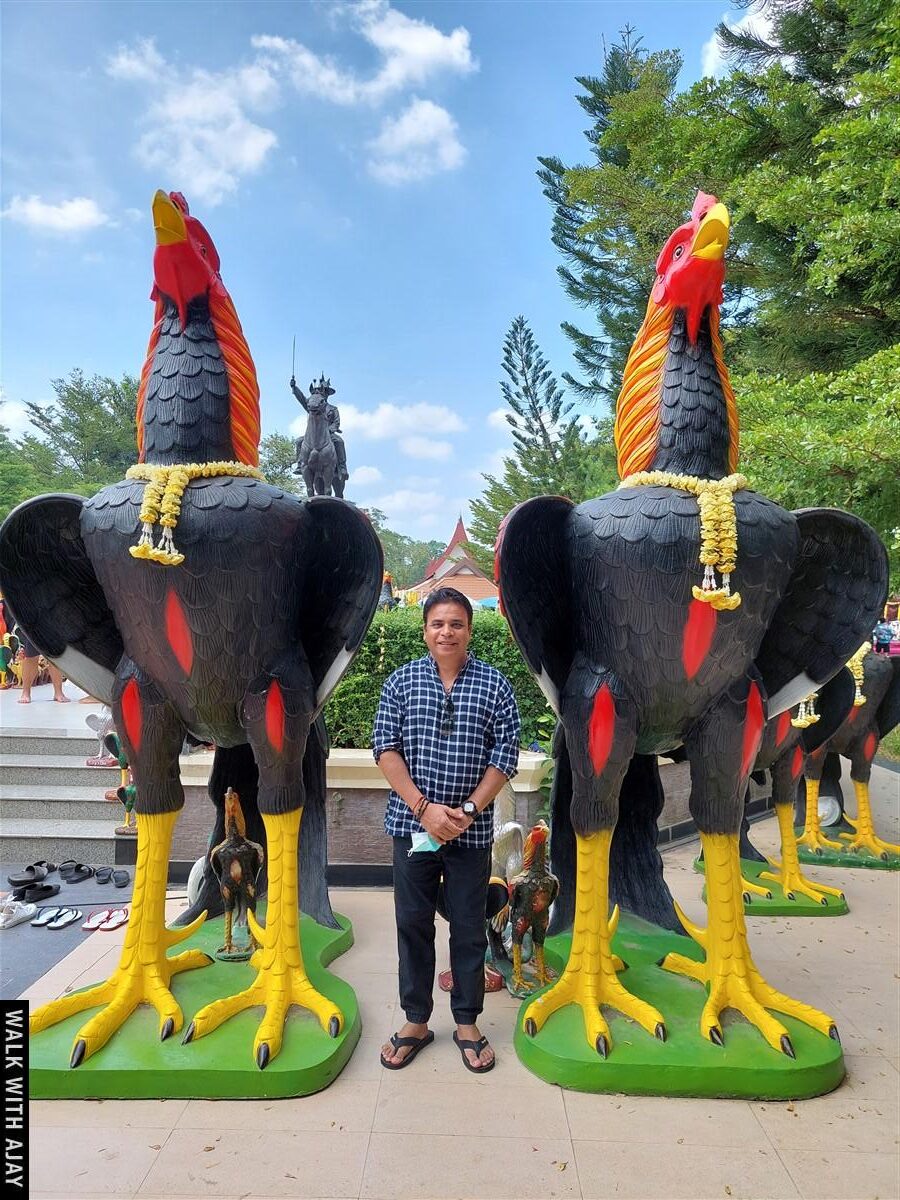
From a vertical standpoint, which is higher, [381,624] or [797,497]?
[797,497]

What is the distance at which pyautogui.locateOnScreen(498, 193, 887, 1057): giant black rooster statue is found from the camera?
1914 millimetres

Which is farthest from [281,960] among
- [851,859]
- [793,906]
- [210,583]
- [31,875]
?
[851,859]

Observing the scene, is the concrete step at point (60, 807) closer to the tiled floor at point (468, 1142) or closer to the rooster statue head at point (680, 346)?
the tiled floor at point (468, 1142)

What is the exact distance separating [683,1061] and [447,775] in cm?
102

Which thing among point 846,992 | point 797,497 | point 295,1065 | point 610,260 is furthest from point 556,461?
point 295,1065

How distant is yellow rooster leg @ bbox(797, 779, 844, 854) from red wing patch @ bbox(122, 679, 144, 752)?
383 centimetres

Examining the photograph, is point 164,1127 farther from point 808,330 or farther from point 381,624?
point 808,330

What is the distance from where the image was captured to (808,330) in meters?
5.71

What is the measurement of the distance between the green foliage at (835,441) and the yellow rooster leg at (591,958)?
8.39 feet

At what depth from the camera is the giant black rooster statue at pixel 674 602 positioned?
1914mm

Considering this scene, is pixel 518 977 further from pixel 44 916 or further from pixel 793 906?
pixel 44 916

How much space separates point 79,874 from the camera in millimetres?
3779

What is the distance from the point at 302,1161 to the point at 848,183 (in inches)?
196

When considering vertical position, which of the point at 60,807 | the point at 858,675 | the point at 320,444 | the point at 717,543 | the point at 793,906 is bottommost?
the point at 793,906
